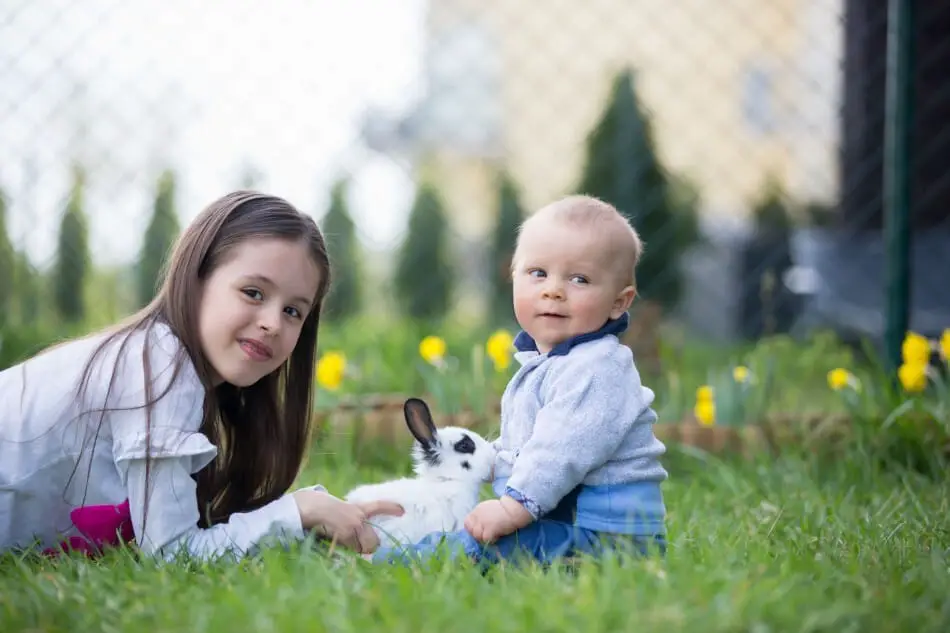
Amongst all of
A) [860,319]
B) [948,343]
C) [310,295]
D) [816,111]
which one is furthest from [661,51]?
[310,295]

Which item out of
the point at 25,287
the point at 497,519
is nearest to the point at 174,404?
the point at 497,519

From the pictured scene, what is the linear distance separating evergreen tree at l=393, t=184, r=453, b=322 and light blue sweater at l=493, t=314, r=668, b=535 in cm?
465

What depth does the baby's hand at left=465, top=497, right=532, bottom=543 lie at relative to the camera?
1.61 metres

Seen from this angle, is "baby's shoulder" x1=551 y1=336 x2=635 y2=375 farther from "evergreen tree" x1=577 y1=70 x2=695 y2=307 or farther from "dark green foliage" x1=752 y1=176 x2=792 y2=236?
"dark green foliage" x1=752 y1=176 x2=792 y2=236

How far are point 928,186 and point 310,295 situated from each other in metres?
5.23

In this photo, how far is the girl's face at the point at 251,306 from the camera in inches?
71.4

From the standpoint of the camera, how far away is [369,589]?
4.55ft

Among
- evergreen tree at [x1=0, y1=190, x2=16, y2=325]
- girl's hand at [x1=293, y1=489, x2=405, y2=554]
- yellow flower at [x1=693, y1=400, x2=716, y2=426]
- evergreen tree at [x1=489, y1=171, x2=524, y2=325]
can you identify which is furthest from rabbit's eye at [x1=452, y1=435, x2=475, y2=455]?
evergreen tree at [x1=489, y1=171, x2=524, y2=325]

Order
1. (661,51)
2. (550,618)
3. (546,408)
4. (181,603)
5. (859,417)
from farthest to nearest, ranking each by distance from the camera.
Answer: (661,51), (859,417), (546,408), (181,603), (550,618)

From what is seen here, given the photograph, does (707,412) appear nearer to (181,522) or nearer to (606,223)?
(606,223)

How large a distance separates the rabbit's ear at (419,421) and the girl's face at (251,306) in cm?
28

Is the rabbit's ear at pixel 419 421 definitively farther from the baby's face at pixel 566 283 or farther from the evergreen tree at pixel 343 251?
the evergreen tree at pixel 343 251

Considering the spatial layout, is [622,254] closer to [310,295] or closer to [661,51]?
[310,295]

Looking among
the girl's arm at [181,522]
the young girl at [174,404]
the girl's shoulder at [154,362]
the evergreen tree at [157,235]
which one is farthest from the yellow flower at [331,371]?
the evergreen tree at [157,235]
